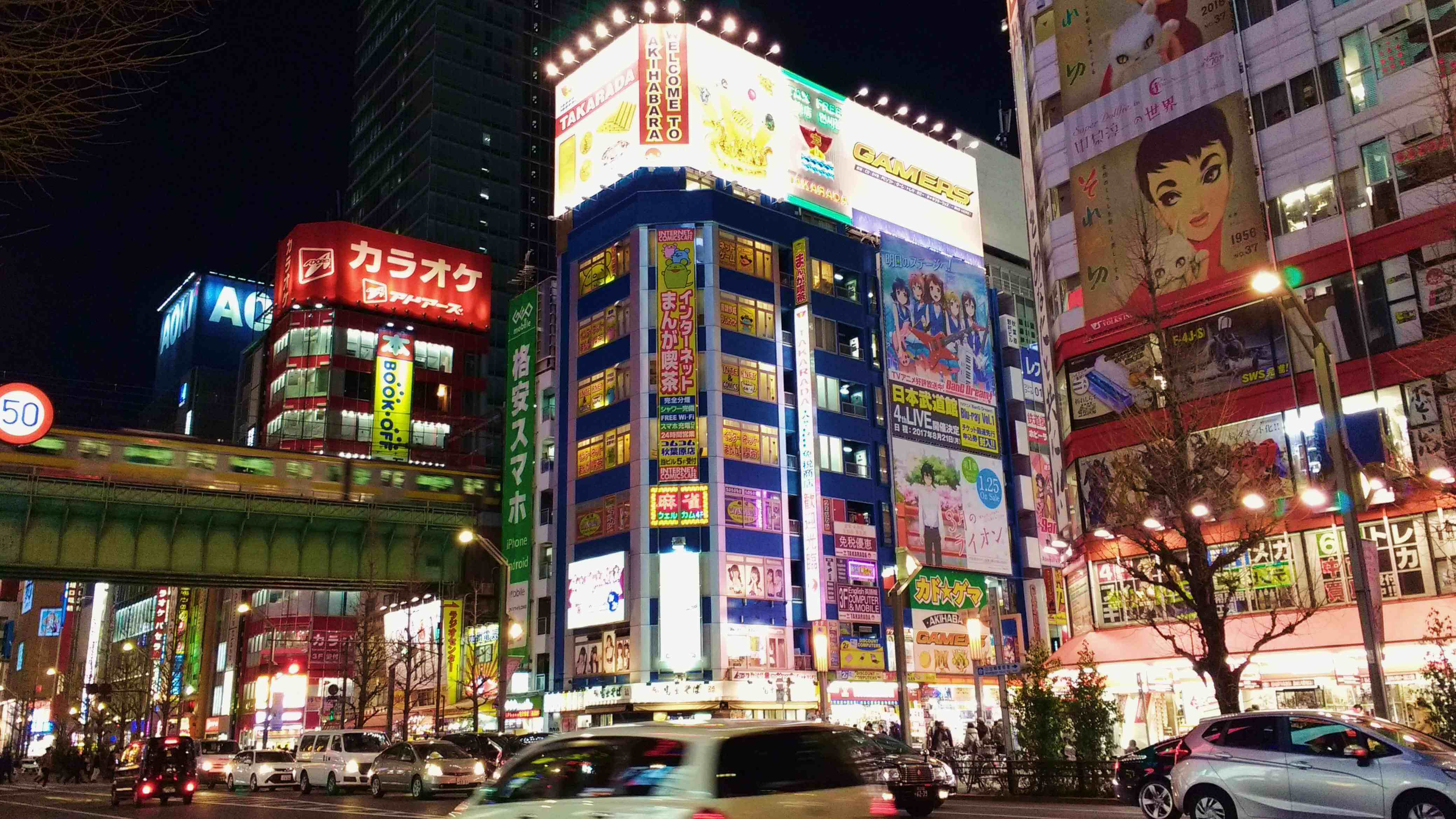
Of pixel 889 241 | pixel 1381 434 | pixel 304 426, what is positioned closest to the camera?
pixel 1381 434

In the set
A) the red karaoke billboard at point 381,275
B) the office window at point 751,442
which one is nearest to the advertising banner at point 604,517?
the office window at point 751,442

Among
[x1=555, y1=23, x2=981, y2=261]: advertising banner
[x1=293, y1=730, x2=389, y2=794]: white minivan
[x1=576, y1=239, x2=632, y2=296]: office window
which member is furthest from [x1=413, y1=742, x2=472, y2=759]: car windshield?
[x1=555, y1=23, x2=981, y2=261]: advertising banner

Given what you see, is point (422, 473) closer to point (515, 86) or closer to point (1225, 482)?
point (1225, 482)

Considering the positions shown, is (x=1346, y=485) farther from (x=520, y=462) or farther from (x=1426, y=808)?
(x=520, y=462)

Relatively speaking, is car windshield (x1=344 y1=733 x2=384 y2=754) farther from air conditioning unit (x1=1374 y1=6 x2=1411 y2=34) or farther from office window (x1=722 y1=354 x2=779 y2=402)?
air conditioning unit (x1=1374 y1=6 x2=1411 y2=34)

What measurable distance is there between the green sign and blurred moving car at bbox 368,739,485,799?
3313 cm

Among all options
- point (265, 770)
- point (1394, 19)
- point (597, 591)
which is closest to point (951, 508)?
point (597, 591)

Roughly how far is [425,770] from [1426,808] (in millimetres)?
23881

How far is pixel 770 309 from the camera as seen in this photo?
59.0 m

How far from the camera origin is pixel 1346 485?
20.0 m

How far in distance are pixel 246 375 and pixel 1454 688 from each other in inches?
4260

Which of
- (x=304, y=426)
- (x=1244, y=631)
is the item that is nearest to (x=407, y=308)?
(x=304, y=426)

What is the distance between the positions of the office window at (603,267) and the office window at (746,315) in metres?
5.64

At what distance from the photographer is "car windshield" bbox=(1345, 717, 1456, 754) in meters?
14.1
